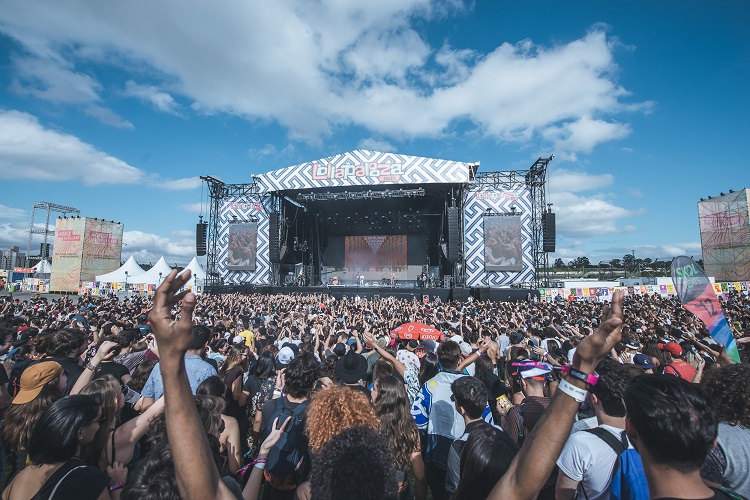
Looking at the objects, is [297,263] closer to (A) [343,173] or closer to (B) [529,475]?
(A) [343,173]

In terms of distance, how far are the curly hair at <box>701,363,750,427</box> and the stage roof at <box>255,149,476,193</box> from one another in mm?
20997

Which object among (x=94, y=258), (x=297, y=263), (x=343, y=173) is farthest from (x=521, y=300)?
(x=94, y=258)

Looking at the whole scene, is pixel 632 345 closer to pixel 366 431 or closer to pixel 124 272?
pixel 366 431

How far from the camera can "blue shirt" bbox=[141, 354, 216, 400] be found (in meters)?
3.38

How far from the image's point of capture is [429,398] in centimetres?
341

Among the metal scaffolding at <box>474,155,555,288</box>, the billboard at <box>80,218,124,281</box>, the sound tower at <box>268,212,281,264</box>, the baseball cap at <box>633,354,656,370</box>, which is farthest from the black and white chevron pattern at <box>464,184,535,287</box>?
the billboard at <box>80,218,124,281</box>

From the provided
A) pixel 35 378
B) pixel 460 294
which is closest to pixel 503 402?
pixel 35 378

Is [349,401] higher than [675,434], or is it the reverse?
[675,434]

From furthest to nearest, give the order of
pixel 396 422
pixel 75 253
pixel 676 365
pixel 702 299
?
pixel 75 253 → pixel 676 365 → pixel 702 299 → pixel 396 422

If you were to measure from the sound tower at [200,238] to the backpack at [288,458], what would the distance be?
1078 inches

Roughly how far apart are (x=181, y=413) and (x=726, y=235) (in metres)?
46.0

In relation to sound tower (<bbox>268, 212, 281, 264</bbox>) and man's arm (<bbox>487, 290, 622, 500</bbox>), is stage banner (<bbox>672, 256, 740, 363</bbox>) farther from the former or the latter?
sound tower (<bbox>268, 212, 281, 264</bbox>)

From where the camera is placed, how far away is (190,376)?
355 cm

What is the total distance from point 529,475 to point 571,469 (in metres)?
1.19
